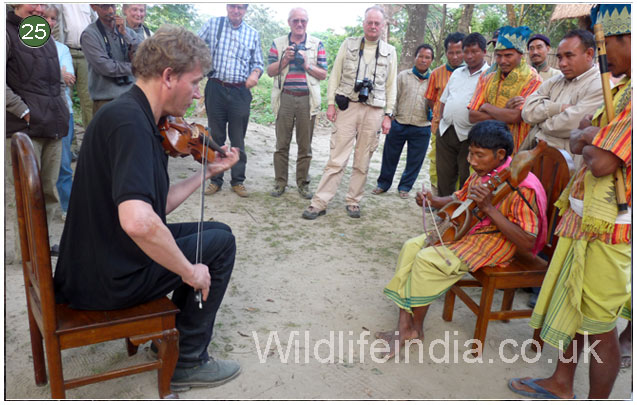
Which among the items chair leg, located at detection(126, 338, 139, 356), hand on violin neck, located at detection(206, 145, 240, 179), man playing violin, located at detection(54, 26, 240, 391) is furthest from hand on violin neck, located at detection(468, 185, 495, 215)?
chair leg, located at detection(126, 338, 139, 356)

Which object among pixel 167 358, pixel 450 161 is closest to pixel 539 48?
pixel 450 161

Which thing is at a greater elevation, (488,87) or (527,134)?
(488,87)

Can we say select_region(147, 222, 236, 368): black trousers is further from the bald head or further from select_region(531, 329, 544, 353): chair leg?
the bald head

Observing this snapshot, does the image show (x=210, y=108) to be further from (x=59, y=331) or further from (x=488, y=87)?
(x=59, y=331)

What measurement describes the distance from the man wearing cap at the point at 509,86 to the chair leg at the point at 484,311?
4.94 feet

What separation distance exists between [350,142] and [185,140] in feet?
9.59

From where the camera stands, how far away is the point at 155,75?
74.3 inches

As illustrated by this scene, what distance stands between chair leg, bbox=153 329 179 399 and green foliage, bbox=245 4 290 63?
1351 centimetres

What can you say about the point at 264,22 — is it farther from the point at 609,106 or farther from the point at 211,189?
the point at 609,106

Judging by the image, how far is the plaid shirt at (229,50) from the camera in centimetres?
515

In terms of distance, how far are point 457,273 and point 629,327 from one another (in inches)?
43.9

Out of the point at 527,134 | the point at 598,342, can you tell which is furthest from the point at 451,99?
the point at 598,342

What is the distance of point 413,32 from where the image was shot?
30.6 feet

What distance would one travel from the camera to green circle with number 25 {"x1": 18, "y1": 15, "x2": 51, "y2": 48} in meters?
3.08
